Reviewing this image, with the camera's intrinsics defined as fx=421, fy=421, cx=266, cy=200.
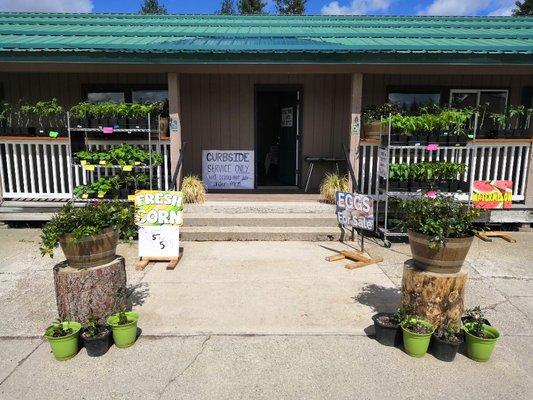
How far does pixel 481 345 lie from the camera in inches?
132

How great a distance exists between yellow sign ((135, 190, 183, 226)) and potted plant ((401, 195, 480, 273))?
3137 millimetres

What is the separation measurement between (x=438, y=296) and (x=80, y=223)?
125 inches

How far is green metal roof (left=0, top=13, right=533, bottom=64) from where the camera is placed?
279 inches

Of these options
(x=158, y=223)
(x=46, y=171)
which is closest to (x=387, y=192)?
(x=158, y=223)

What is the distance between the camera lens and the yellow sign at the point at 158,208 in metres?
5.69

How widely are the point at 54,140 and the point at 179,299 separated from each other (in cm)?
447


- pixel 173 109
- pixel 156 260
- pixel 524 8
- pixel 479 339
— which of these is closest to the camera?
pixel 479 339

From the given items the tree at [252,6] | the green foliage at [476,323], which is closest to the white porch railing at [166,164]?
the green foliage at [476,323]

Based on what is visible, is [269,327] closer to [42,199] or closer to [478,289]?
[478,289]

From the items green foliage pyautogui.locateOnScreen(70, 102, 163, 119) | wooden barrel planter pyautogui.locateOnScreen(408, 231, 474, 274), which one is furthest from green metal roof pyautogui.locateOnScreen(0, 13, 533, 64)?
wooden barrel planter pyautogui.locateOnScreen(408, 231, 474, 274)

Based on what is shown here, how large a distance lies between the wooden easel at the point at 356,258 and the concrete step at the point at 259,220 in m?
1.10

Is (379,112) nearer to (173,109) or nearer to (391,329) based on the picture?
(173,109)

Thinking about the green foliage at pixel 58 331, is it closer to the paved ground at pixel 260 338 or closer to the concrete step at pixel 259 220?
the paved ground at pixel 260 338

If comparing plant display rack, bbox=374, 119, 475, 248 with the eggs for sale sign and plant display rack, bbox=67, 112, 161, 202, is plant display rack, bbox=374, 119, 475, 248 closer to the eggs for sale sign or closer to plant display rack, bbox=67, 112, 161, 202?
the eggs for sale sign
